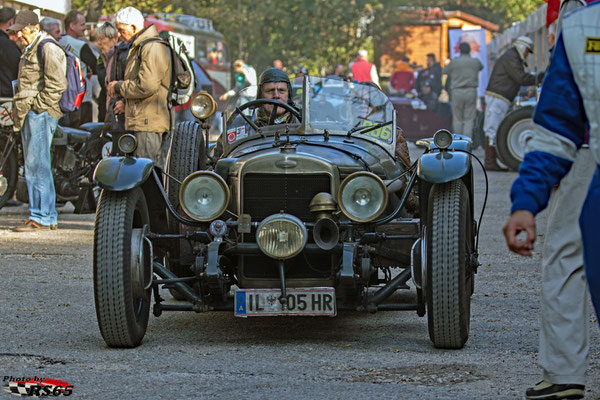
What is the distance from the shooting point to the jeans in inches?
473

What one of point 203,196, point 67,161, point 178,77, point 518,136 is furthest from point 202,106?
point 518,136

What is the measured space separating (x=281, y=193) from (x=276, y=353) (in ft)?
3.27

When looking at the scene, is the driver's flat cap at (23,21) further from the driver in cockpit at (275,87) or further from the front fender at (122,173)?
the front fender at (122,173)

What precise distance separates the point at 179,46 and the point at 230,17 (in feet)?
135

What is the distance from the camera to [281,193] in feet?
22.2

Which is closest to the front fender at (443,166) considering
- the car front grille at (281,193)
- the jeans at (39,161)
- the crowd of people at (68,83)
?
the car front grille at (281,193)

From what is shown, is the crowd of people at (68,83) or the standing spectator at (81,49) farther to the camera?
the standing spectator at (81,49)

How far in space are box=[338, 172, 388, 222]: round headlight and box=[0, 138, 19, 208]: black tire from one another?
732cm

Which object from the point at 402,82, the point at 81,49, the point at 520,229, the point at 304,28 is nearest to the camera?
the point at 520,229

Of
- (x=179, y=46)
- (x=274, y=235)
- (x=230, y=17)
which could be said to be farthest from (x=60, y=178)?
(x=230, y=17)

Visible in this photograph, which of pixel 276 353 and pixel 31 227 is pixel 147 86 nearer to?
pixel 31 227

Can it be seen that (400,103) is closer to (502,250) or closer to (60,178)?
(60,178)

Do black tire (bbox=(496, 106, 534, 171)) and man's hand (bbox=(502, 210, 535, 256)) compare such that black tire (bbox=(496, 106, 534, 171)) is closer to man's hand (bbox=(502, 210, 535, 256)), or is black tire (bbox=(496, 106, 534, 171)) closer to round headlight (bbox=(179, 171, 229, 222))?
round headlight (bbox=(179, 171, 229, 222))

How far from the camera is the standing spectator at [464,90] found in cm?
2317
